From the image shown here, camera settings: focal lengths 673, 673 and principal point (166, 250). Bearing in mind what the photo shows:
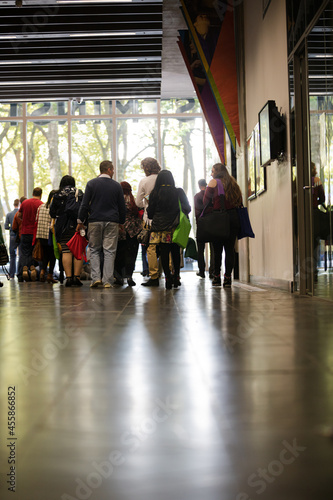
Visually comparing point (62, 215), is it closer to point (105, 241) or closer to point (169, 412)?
point (105, 241)

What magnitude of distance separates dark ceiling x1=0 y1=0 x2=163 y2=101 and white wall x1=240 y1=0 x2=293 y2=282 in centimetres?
201

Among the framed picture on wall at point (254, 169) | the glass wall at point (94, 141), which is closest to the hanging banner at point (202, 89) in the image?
the framed picture on wall at point (254, 169)

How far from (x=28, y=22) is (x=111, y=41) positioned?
72.9 inches

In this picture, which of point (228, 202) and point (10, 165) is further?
point (10, 165)

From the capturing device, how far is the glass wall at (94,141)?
20.1 meters

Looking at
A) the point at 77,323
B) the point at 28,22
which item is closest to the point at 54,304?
the point at 77,323

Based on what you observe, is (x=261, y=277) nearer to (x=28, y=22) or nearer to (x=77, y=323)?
(x=77, y=323)

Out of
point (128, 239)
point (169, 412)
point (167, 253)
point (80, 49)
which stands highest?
point (80, 49)

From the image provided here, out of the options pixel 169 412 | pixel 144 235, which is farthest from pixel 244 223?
pixel 169 412

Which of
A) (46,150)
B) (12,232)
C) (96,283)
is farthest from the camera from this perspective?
(46,150)

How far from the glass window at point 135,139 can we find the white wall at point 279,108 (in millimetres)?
9199

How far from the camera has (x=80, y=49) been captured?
44.9ft

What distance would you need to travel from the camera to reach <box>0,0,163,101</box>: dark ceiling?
11445mm

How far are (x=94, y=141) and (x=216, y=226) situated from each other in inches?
474
